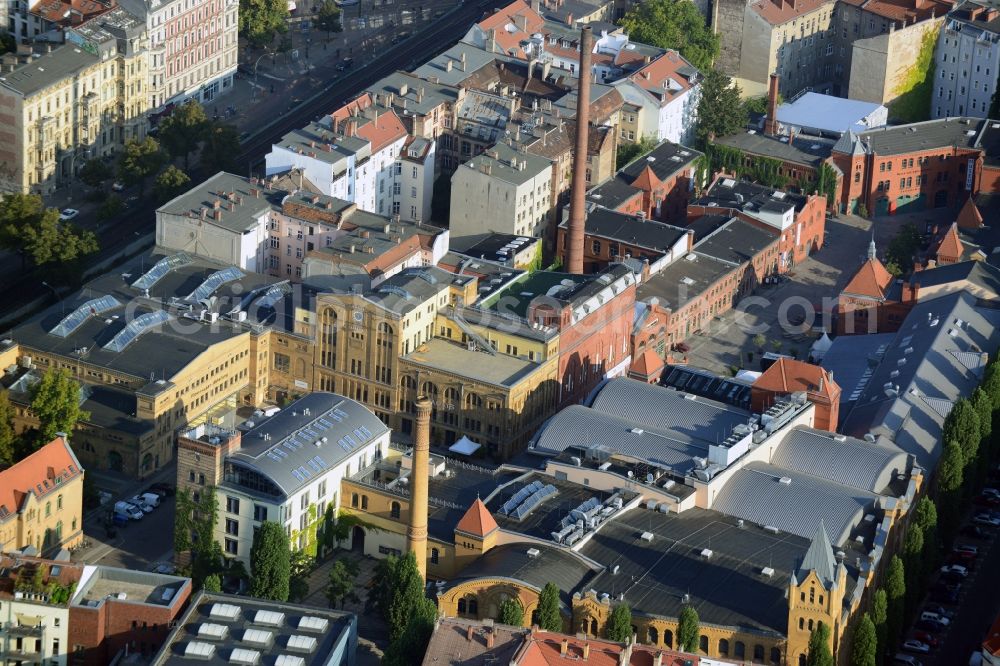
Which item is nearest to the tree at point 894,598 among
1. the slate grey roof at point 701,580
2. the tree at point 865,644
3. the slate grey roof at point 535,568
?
the tree at point 865,644

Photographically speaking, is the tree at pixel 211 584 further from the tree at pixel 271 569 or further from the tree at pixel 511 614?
the tree at pixel 511 614

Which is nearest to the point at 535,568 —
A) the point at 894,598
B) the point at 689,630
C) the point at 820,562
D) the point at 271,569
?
the point at 689,630

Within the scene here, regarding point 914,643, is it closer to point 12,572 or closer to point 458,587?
point 458,587

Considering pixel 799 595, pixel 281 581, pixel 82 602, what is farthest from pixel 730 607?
pixel 82 602

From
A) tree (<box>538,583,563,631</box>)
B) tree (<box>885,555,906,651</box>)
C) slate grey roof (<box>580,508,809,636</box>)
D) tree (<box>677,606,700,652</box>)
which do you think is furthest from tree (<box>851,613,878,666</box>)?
tree (<box>538,583,563,631</box>)

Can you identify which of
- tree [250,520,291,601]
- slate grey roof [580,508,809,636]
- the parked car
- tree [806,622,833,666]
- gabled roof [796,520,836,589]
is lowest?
the parked car

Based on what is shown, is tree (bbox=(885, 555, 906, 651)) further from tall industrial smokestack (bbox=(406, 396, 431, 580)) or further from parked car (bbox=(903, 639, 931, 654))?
tall industrial smokestack (bbox=(406, 396, 431, 580))
